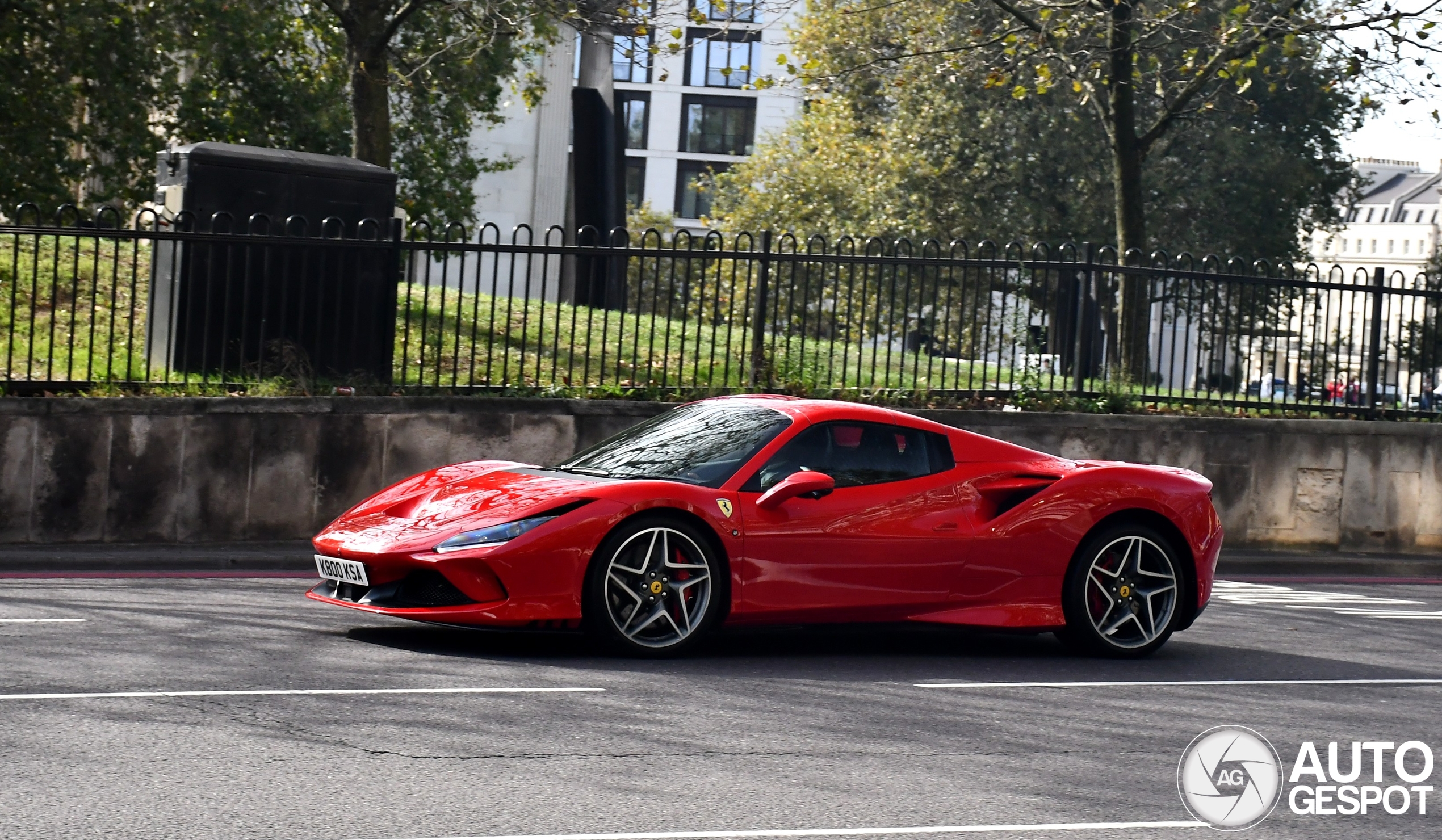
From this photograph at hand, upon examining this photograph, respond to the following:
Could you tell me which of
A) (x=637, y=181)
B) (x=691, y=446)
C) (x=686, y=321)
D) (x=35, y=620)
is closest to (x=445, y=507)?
(x=691, y=446)

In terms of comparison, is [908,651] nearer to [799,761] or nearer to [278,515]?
[799,761]

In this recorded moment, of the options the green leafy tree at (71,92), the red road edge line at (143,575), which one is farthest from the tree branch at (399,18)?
the red road edge line at (143,575)

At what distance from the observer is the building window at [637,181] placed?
76938mm

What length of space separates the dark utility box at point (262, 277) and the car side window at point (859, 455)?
225 inches

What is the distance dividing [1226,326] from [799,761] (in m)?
10.6

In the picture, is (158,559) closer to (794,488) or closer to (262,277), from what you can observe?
(262,277)

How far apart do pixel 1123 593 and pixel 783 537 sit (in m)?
2.10

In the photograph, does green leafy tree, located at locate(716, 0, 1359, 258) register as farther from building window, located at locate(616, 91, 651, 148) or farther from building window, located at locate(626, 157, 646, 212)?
building window, located at locate(616, 91, 651, 148)

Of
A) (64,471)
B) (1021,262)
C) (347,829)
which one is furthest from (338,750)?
(1021,262)

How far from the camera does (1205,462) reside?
14.7 m

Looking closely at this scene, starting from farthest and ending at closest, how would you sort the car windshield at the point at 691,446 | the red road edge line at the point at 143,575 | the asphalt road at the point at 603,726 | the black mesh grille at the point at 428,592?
the red road edge line at the point at 143,575 < the car windshield at the point at 691,446 < the black mesh grille at the point at 428,592 < the asphalt road at the point at 603,726

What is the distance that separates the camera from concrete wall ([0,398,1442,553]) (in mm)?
11430

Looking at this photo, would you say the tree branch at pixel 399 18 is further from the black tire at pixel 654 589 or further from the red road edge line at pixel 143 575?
the black tire at pixel 654 589

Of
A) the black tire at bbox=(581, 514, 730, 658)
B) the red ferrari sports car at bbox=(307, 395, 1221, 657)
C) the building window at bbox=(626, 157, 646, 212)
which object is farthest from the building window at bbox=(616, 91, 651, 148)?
the black tire at bbox=(581, 514, 730, 658)
